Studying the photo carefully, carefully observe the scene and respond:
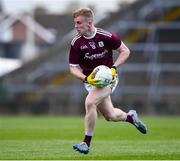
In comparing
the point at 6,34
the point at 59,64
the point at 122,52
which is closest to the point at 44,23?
the point at 6,34

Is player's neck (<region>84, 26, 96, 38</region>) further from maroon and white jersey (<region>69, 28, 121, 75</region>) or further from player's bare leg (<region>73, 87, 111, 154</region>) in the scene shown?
player's bare leg (<region>73, 87, 111, 154</region>)

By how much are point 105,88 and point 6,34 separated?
61.0m

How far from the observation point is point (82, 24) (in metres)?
11.8

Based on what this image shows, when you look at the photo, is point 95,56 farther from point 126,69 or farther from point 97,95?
point 126,69

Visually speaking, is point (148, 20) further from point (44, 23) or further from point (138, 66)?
point (44, 23)

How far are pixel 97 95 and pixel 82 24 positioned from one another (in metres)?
1.06

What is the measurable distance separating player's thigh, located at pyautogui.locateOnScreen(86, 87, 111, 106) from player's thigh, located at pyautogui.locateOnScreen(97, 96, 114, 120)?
18 cm

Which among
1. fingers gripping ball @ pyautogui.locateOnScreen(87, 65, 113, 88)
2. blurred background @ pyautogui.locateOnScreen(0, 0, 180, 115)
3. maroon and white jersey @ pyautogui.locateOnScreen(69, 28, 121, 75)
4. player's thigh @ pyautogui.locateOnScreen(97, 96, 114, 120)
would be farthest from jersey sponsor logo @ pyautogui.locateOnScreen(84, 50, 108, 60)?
blurred background @ pyautogui.locateOnScreen(0, 0, 180, 115)

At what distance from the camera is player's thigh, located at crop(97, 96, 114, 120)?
1224 cm

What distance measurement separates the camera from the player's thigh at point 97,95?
38.8 feet

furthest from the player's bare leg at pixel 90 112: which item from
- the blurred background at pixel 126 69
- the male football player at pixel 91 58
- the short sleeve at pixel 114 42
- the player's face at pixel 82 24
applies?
the blurred background at pixel 126 69

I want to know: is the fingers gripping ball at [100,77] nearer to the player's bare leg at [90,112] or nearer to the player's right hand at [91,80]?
the player's right hand at [91,80]

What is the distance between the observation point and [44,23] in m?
71.4

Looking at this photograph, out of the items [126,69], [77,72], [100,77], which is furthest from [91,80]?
[126,69]
